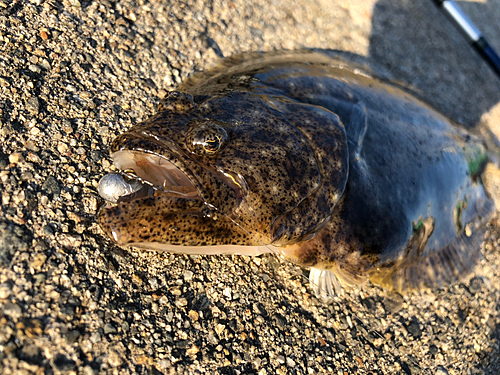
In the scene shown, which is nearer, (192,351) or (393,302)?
(192,351)

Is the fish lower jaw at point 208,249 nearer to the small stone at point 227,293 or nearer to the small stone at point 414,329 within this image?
the small stone at point 227,293

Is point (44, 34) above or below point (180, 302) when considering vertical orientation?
above

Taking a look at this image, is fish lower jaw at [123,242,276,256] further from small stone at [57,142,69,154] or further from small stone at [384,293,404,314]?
small stone at [384,293,404,314]

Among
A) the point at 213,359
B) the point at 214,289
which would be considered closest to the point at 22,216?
the point at 214,289

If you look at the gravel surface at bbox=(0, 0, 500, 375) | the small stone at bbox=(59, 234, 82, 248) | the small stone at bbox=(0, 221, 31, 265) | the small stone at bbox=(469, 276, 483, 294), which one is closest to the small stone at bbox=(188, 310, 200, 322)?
the gravel surface at bbox=(0, 0, 500, 375)

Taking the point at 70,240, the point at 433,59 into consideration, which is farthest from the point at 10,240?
the point at 433,59

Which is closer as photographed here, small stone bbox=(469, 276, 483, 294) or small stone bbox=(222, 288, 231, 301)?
small stone bbox=(222, 288, 231, 301)

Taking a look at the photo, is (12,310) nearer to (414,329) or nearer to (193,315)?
(193,315)
